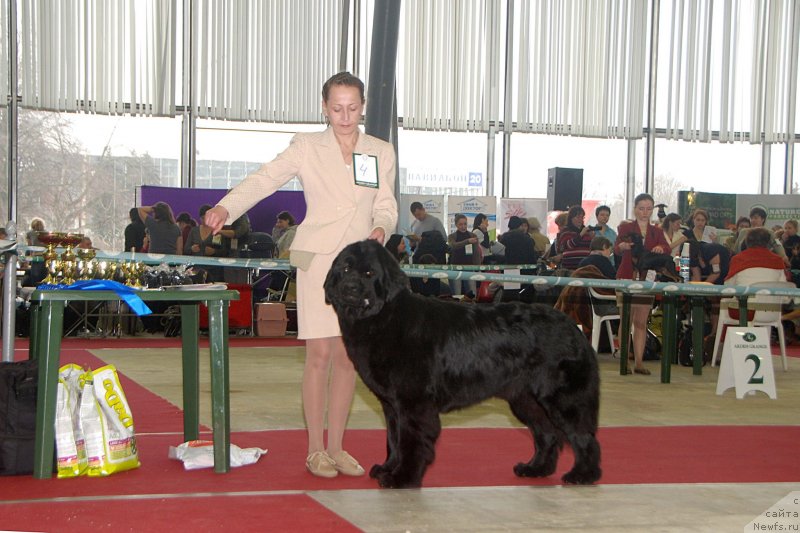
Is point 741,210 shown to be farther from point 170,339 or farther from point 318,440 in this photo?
point 318,440

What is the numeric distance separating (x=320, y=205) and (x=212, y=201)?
31.6 feet

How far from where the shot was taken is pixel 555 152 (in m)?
15.6

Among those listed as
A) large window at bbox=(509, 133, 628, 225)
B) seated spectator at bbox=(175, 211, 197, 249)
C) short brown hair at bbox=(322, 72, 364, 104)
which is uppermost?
large window at bbox=(509, 133, 628, 225)

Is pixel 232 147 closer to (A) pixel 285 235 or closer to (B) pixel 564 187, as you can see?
(A) pixel 285 235

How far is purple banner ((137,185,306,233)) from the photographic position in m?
12.6

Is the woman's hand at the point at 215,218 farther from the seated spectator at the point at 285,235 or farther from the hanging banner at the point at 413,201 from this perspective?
the hanging banner at the point at 413,201

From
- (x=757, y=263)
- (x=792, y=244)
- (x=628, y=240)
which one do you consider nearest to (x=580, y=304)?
(x=628, y=240)

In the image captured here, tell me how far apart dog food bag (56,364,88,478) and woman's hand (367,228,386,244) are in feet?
4.14

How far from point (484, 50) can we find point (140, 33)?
5519 mm

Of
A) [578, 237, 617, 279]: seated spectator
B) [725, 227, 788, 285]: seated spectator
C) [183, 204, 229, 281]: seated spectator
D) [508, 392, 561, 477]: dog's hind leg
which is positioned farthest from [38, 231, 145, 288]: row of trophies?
[183, 204, 229, 281]: seated spectator

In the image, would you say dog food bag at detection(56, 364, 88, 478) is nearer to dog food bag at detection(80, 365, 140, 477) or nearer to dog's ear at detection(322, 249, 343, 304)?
dog food bag at detection(80, 365, 140, 477)

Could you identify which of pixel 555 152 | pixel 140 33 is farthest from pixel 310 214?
pixel 555 152

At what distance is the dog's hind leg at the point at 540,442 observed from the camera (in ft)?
11.7

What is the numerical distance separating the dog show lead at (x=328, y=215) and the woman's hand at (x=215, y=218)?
7 centimetres
